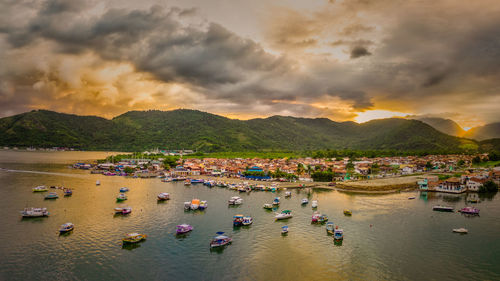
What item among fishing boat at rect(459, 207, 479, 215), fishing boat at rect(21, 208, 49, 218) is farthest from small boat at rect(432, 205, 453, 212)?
fishing boat at rect(21, 208, 49, 218)

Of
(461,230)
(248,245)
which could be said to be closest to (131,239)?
(248,245)

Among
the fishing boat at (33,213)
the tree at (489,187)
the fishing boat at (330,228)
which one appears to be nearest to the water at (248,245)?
the fishing boat at (330,228)

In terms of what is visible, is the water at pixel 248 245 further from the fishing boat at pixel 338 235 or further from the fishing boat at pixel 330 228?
the fishing boat at pixel 330 228

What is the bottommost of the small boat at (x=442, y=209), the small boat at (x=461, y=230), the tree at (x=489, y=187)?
the small boat at (x=461, y=230)

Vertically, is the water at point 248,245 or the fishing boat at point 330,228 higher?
the fishing boat at point 330,228

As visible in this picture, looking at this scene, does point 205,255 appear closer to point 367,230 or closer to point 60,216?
point 367,230

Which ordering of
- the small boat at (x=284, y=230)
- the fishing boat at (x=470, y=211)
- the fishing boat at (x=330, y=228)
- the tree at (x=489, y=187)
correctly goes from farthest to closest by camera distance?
the tree at (x=489, y=187)
the fishing boat at (x=470, y=211)
the fishing boat at (x=330, y=228)
the small boat at (x=284, y=230)

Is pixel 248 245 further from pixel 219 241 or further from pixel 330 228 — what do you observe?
pixel 330 228

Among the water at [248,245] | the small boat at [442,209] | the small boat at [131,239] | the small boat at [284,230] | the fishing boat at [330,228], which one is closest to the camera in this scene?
the water at [248,245]

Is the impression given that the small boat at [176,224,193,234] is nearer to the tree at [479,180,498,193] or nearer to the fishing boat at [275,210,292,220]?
the fishing boat at [275,210,292,220]
